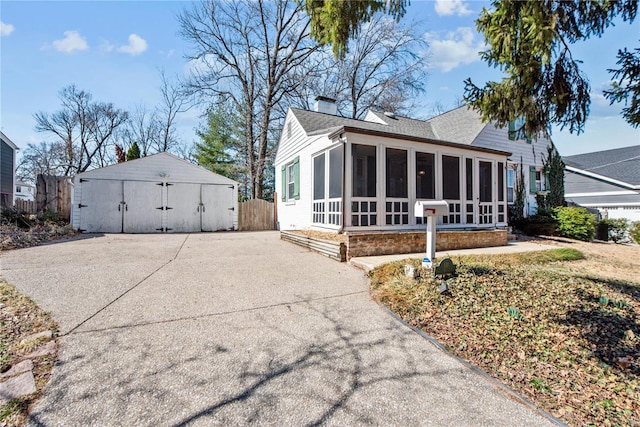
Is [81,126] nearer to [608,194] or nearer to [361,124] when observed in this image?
[361,124]

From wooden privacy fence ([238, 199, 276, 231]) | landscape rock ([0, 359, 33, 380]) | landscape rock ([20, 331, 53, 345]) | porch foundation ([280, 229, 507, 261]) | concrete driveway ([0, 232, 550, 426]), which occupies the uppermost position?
wooden privacy fence ([238, 199, 276, 231])

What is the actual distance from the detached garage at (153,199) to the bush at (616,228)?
16.4 meters

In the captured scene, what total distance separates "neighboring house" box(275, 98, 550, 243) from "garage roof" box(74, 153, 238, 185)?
4.02 m

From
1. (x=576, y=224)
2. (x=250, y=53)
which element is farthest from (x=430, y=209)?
(x=250, y=53)

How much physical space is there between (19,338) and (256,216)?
11.4m

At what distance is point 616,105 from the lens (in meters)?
3.85

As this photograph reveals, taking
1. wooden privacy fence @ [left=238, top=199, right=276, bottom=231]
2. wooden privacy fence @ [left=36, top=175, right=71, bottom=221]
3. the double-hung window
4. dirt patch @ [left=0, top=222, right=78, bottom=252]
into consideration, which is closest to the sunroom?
the double-hung window

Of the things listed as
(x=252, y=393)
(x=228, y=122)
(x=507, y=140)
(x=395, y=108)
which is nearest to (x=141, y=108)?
(x=228, y=122)

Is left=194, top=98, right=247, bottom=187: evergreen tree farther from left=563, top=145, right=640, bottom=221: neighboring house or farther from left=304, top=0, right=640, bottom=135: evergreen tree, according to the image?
left=563, top=145, right=640, bottom=221: neighboring house

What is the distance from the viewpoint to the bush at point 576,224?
10.2 metres

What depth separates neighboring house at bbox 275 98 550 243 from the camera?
7.05 m

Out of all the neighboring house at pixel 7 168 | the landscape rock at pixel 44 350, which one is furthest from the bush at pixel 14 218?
the landscape rock at pixel 44 350

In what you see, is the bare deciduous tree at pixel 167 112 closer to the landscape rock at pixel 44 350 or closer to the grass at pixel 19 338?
the grass at pixel 19 338

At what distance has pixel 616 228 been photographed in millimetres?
11922
